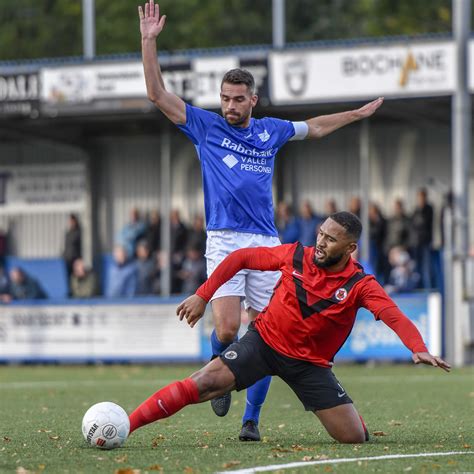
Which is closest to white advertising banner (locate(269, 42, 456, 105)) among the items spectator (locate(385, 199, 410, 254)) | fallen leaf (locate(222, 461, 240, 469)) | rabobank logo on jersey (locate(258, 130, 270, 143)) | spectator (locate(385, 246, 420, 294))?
spectator (locate(385, 199, 410, 254))

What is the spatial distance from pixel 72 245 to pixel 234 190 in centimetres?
1777

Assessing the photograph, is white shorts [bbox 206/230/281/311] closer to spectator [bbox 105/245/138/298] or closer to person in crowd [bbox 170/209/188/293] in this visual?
person in crowd [bbox 170/209/188/293]

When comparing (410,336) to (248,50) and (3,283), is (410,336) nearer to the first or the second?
(248,50)

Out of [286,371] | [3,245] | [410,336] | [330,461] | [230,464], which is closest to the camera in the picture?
[230,464]

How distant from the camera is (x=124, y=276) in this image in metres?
25.1

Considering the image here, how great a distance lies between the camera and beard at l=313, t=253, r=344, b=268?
26.0 feet

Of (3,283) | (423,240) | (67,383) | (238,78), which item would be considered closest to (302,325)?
(238,78)

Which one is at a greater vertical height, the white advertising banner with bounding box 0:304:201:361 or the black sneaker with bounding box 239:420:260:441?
the black sneaker with bounding box 239:420:260:441

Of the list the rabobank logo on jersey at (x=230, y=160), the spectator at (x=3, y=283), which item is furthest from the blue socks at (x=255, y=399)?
the spectator at (x=3, y=283)

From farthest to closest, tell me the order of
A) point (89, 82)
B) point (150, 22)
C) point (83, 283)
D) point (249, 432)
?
1. point (83, 283)
2. point (89, 82)
3. point (249, 432)
4. point (150, 22)

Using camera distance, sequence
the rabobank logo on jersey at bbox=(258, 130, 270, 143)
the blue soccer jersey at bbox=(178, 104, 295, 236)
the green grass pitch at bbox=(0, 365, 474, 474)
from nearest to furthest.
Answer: the green grass pitch at bbox=(0, 365, 474, 474), the blue soccer jersey at bbox=(178, 104, 295, 236), the rabobank logo on jersey at bbox=(258, 130, 270, 143)

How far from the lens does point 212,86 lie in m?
22.3

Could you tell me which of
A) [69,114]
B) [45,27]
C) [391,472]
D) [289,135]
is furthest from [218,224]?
[45,27]

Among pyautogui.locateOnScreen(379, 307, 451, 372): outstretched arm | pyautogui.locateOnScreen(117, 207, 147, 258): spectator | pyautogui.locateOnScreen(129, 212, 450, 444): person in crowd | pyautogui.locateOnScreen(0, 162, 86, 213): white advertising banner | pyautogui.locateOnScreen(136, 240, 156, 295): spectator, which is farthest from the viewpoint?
pyautogui.locateOnScreen(0, 162, 86, 213): white advertising banner
